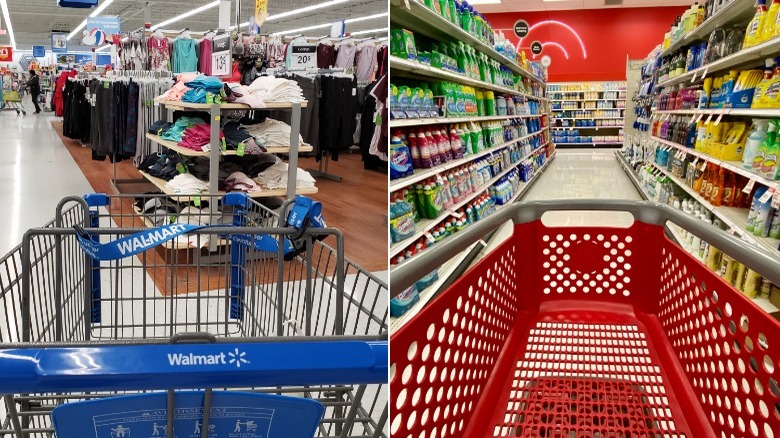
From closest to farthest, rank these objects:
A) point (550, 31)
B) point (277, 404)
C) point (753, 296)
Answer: point (277, 404) < point (753, 296) < point (550, 31)

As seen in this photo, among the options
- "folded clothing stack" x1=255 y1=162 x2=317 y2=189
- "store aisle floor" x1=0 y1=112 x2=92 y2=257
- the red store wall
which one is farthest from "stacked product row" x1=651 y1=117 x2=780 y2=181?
the red store wall

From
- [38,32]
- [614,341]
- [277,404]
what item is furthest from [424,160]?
[38,32]

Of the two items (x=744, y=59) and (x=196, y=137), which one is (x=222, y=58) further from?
(x=744, y=59)

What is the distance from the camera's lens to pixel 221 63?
5926 millimetres

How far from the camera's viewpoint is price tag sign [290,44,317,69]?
28.8 ft

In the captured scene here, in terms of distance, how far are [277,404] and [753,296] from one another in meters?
4.00

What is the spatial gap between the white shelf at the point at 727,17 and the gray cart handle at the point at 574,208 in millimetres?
3170

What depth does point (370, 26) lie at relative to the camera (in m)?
28.3

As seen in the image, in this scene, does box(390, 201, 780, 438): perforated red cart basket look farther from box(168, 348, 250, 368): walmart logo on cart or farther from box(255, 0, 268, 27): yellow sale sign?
box(255, 0, 268, 27): yellow sale sign

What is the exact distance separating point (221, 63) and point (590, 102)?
14.0m

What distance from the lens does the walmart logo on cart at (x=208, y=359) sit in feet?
2.39

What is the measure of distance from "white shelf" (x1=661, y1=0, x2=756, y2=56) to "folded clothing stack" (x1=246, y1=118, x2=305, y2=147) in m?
3.22

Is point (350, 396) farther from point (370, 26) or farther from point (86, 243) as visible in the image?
point (370, 26)

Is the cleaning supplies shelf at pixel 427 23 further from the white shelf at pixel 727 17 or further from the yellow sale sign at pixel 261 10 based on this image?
the yellow sale sign at pixel 261 10
